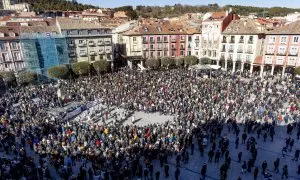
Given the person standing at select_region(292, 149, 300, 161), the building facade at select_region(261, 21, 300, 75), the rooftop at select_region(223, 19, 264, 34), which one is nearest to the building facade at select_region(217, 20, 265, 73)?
the rooftop at select_region(223, 19, 264, 34)

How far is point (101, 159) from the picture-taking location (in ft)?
58.2

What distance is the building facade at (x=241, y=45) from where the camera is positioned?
45875 mm

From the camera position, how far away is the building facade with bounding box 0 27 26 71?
42875mm

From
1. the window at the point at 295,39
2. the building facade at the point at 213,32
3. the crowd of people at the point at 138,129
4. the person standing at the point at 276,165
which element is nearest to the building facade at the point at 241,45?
the building facade at the point at 213,32

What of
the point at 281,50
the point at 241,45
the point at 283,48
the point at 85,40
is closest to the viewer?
the point at 283,48

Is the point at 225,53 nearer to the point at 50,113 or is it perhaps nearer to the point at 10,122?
the point at 50,113

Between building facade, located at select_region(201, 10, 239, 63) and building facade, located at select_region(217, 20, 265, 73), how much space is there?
111cm

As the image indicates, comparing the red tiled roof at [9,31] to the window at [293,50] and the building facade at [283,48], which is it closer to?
the building facade at [283,48]

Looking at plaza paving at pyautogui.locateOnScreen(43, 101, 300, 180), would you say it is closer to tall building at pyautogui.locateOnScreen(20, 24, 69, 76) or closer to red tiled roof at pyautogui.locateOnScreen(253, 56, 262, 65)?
red tiled roof at pyautogui.locateOnScreen(253, 56, 262, 65)

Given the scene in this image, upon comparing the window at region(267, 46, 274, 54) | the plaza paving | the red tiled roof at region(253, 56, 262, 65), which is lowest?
the plaza paving

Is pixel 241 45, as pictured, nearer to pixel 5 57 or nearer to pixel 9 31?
pixel 9 31

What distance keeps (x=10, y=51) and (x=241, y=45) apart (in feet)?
147

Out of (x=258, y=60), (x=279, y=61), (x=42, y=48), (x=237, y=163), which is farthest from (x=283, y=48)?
(x=42, y=48)

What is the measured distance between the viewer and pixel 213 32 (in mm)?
51938
